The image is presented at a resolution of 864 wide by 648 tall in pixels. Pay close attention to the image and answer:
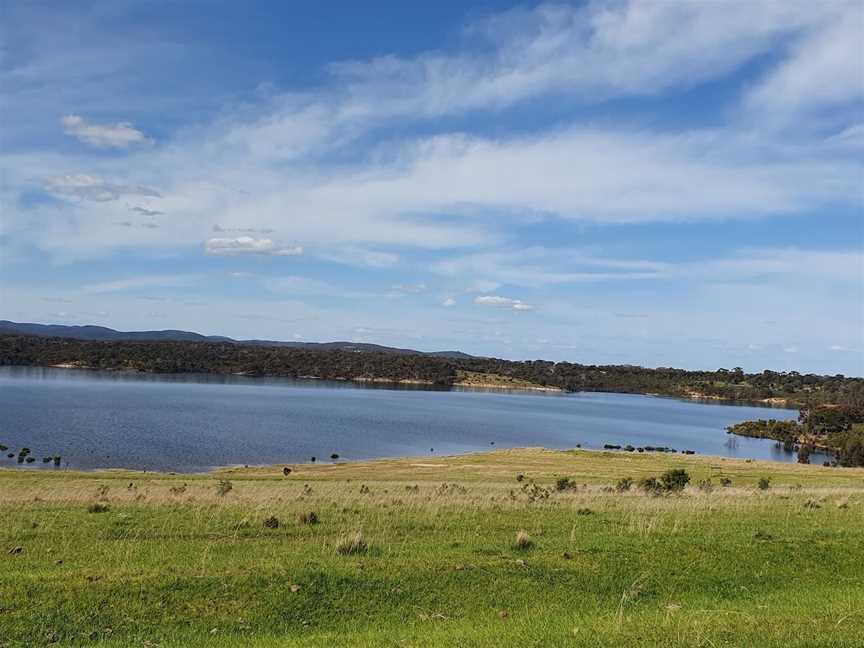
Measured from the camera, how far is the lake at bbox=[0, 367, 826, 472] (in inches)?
2938

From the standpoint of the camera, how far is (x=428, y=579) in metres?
10.2

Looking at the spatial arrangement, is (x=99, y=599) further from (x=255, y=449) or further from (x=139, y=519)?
(x=255, y=449)

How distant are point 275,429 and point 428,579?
306 feet

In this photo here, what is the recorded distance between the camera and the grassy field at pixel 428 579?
809 centimetres

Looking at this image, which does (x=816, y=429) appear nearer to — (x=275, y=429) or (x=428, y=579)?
(x=275, y=429)

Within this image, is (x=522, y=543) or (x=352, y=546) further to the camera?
(x=522, y=543)

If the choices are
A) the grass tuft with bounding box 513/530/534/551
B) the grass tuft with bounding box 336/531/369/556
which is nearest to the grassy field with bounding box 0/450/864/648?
the grass tuft with bounding box 336/531/369/556

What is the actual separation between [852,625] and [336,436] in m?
90.3

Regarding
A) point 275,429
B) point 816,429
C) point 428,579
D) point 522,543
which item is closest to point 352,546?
point 428,579

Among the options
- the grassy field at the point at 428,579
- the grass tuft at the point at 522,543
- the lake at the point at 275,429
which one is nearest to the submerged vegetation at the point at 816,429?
the lake at the point at 275,429

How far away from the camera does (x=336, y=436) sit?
316ft

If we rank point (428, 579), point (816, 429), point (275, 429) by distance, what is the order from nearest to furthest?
1. point (428, 579)
2. point (275, 429)
3. point (816, 429)

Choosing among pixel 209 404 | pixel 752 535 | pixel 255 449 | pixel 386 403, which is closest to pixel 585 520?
pixel 752 535

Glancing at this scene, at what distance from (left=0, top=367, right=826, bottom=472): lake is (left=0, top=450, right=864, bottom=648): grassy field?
51979 millimetres
